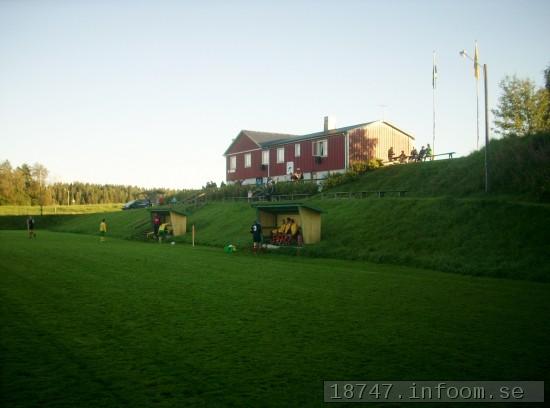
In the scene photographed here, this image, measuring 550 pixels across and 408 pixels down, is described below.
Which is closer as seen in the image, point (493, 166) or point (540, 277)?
point (540, 277)

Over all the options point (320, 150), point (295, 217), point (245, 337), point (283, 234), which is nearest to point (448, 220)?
point (283, 234)

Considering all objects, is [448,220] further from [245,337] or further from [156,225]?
[156,225]

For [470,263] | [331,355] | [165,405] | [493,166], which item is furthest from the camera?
[493,166]

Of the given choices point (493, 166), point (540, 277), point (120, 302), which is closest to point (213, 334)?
point (120, 302)

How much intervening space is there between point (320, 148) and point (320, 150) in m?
0.19

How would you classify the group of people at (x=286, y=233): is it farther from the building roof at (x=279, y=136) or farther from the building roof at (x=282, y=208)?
the building roof at (x=279, y=136)

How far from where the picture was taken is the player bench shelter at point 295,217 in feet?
80.0

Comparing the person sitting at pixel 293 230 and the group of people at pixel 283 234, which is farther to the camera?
the person sitting at pixel 293 230

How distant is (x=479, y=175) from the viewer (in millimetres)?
28859

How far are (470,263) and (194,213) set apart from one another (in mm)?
30089

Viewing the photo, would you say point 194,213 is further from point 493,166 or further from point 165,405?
point 165,405

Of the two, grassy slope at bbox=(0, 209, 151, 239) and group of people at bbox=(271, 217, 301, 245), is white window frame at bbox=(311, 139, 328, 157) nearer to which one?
grassy slope at bbox=(0, 209, 151, 239)

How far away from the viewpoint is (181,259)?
2016cm

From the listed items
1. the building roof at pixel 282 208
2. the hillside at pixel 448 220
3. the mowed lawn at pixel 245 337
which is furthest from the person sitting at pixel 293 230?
the mowed lawn at pixel 245 337
